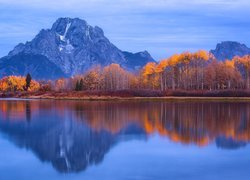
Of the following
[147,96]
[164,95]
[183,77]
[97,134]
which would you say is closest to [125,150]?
[97,134]

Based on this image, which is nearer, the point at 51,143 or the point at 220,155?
the point at 220,155

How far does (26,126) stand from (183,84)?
98045 mm

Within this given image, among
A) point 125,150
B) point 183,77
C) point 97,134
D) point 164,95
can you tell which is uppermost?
point 183,77

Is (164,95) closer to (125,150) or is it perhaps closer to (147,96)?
(147,96)

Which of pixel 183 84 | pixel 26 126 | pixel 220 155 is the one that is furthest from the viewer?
pixel 183 84

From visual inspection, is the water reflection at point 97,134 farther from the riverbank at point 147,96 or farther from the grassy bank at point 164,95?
the grassy bank at point 164,95

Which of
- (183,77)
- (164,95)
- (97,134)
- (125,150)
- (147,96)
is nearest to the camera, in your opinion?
(125,150)

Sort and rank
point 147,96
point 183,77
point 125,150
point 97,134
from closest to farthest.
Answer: point 125,150
point 97,134
point 147,96
point 183,77

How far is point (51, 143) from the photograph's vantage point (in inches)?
1151

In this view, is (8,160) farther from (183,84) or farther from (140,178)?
(183,84)

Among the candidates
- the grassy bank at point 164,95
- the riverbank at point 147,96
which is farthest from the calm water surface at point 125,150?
the grassy bank at point 164,95

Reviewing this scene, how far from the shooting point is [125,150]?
26.4 m

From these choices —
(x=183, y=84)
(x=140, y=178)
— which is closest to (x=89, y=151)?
(x=140, y=178)

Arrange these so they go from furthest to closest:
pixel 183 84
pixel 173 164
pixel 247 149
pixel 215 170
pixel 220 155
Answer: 1. pixel 183 84
2. pixel 247 149
3. pixel 220 155
4. pixel 173 164
5. pixel 215 170
